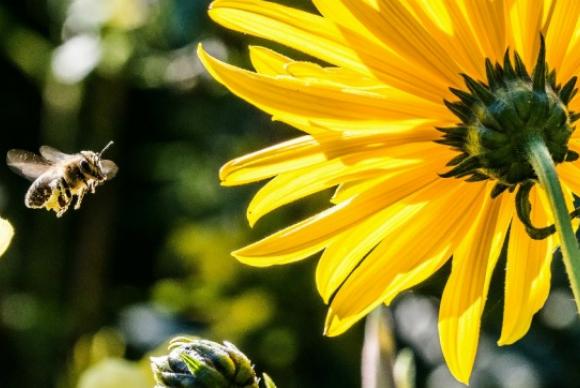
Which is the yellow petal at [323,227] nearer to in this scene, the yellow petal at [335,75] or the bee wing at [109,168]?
the yellow petal at [335,75]

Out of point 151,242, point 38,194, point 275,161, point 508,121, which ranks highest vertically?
point 508,121

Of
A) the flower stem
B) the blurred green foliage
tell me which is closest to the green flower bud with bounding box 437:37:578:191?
the flower stem

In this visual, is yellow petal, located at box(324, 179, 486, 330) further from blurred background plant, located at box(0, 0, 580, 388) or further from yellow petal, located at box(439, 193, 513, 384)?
blurred background plant, located at box(0, 0, 580, 388)

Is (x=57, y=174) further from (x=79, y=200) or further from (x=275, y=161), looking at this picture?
(x=275, y=161)

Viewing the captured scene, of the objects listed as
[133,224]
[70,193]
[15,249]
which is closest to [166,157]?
[133,224]

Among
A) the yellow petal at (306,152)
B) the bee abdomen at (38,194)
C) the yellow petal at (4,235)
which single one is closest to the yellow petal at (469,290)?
the yellow petal at (306,152)

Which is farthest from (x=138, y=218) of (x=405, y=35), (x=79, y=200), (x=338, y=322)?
(x=405, y=35)
